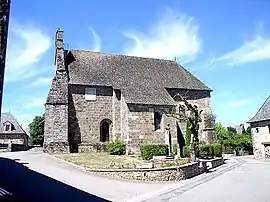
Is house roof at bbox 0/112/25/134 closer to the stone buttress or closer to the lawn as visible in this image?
the stone buttress

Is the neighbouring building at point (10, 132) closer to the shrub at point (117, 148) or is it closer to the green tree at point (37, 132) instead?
the green tree at point (37, 132)

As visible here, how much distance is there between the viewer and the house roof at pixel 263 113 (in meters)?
41.9

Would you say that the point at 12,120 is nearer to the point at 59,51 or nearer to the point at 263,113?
the point at 59,51

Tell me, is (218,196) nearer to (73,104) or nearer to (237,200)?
(237,200)

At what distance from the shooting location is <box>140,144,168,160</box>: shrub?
89.7ft

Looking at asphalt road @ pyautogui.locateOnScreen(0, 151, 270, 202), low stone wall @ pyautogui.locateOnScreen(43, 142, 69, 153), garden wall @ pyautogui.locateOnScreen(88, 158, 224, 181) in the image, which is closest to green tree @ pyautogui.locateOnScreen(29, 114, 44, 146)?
low stone wall @ pyautogui.locateOnScreen(43, 142, 69, 153)

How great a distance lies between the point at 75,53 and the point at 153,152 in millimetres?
15806

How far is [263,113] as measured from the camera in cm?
4325

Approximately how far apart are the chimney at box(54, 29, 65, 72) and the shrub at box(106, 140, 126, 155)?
945 cm

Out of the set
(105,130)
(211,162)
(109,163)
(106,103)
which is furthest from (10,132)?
(211,162)

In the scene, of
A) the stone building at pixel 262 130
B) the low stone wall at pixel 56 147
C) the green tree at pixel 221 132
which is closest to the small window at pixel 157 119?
the low stone wall at pixel 56 147

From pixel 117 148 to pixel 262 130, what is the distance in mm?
22711

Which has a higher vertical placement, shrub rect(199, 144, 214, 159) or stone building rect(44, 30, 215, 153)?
stone building rect(44, 30, 215, 153)

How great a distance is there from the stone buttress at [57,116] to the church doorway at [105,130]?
4.46 metres
